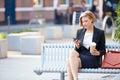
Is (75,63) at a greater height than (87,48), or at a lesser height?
lesser

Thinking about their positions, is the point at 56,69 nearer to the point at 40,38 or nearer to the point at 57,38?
the point at 40,38

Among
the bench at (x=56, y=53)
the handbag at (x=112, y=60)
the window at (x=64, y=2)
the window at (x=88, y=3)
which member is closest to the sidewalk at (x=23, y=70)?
the bench at (x=56, y=53)

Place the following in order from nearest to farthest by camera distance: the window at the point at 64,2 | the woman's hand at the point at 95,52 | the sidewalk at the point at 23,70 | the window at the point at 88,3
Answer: the woman's hand at the point at 95,52 → the sidewalk at the point at 23,70 → the window at the point at 88,3 → the window at the point at 64,2

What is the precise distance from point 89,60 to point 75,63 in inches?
13.3

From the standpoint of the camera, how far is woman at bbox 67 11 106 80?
9.94m

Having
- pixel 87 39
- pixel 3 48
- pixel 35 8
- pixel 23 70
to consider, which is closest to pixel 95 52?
pixel 87 39

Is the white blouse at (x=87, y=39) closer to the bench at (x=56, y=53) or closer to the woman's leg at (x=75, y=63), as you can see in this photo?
the woman's leg at (x=75, y=63)

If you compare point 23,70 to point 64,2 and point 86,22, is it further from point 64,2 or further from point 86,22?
point 64,2

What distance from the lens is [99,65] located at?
10.2m

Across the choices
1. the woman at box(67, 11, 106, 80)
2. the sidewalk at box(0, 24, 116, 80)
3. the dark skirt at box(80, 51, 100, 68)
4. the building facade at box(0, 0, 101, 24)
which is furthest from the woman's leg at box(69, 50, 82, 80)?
the building facade at box(0, 0, 101, 24)

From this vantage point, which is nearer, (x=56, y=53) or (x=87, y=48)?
(x=87, y=48)

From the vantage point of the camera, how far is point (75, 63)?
32.3 feet

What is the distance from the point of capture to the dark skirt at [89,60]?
33.0 feet

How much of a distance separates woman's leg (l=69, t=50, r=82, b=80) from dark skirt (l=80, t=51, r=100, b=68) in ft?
0.34
